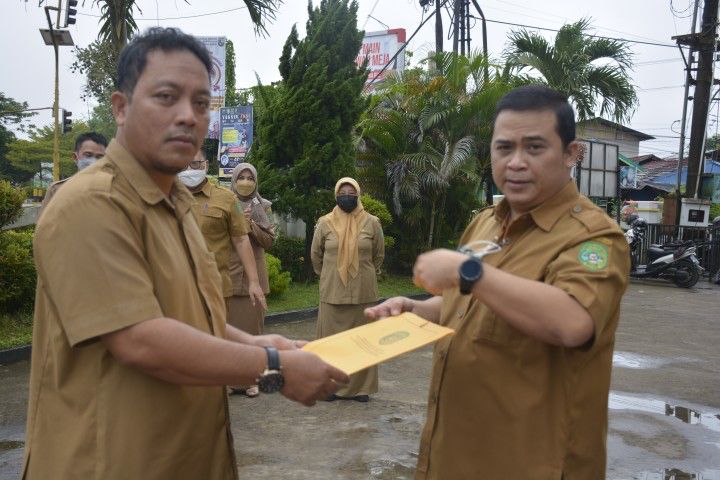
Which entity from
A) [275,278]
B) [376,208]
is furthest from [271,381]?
[376,208]

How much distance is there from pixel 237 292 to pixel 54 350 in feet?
13.7

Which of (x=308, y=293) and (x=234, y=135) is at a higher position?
Answer: (x=234, y=135)

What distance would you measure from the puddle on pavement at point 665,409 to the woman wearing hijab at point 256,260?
322 cm

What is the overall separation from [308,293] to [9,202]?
5.07 metres

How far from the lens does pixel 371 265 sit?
6344 mm

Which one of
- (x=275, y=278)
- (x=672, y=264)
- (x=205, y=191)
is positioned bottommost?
(x=672, y=264)

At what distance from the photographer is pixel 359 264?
6.18 m

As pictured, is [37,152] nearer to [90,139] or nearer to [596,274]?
[90,139]

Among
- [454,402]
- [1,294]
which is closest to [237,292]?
[1,294]

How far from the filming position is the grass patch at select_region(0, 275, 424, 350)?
709cm

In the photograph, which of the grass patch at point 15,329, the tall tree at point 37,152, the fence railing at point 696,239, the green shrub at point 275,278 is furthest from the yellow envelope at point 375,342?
the tall tree at point 37,152

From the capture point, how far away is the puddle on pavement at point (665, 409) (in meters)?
5.45

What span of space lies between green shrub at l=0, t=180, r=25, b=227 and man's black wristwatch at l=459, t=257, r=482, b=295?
6783mm

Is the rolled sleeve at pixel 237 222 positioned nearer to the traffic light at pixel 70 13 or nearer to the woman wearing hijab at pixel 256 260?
the woman wearing hijab at pixel 256 260
